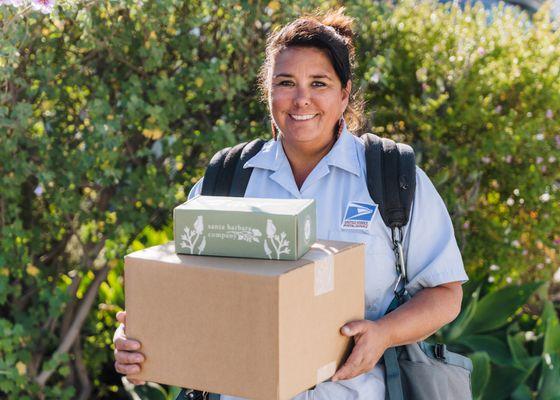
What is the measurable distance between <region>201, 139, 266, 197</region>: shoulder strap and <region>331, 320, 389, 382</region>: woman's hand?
60 centimetres

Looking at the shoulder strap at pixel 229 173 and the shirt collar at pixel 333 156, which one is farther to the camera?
the shoulder strap at pixel 229 173

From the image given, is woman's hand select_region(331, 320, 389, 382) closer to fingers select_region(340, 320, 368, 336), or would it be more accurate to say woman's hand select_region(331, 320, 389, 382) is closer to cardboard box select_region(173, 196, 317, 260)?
fingers select_region(340, 320, 368, 336)

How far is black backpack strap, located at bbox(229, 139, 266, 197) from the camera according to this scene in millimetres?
2383

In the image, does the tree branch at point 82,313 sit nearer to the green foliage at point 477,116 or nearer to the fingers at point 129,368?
the green foliage at point 477,116

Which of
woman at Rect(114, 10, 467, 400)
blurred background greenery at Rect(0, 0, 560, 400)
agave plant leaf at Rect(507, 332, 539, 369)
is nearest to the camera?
woman at Rect(114, 10, 467, 400)

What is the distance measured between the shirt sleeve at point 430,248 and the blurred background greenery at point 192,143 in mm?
1650

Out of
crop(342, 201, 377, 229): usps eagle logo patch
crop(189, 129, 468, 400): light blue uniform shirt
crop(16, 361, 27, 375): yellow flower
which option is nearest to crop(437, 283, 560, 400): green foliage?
crop(189, 129, 468, 400): light blue uniform shirt

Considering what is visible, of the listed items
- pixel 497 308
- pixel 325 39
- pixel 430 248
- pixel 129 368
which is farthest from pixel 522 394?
pixel 129 368

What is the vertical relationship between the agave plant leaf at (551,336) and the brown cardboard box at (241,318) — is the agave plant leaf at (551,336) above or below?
below

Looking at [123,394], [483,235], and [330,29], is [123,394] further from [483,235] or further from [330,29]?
[330,29]

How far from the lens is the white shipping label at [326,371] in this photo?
1.88 m

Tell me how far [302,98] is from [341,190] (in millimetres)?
283

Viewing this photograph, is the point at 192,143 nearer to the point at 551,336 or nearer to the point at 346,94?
the point at 346,94

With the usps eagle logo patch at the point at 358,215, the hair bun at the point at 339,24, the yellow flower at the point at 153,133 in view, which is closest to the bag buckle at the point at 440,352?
the usps eagle logo patch at the point at 358,215
